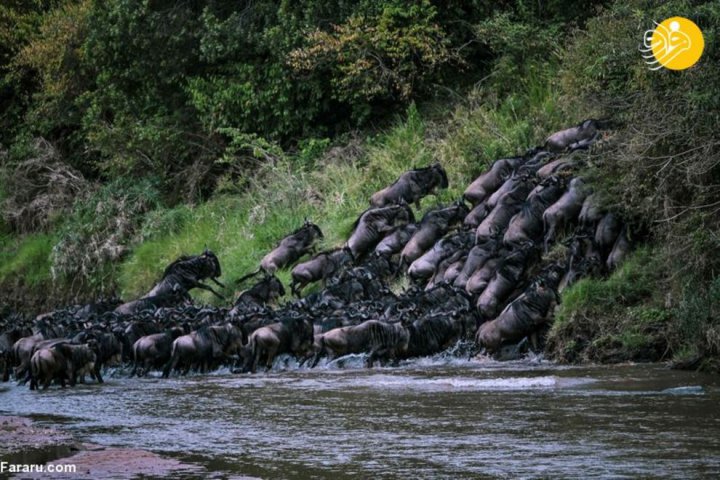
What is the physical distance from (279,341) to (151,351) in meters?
1.68

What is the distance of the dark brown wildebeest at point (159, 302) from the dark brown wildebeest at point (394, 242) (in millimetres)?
3299

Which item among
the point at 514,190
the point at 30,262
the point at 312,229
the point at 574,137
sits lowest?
the point at 30,262

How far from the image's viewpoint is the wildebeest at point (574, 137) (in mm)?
19656

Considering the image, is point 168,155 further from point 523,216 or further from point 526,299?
point 526,299

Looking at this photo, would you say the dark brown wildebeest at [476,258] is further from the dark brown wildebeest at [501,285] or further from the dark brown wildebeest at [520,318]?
the dark brown wildebeest at [520,318]

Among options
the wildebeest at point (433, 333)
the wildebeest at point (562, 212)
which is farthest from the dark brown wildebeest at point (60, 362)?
the wildebeest at point (562, 212)

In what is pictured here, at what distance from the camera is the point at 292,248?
2305 centimetres

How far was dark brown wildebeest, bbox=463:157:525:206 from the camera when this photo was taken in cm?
2112

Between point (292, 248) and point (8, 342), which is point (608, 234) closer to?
point (292, 248)

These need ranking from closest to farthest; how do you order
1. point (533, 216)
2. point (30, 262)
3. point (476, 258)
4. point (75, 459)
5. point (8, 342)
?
point (75, 459) < point (476, 258) < point (533, 216) < point (8, 342) < point (30, 262)

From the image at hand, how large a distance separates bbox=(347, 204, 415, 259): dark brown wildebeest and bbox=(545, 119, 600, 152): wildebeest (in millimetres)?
2692

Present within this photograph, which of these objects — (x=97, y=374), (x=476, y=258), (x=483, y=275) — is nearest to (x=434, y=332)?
(x=483, y=275)

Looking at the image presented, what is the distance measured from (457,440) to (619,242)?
7829 mm

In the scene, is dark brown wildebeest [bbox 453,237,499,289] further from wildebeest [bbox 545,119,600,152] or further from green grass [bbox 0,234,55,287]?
green grass [bbox 0,234,55,287]
